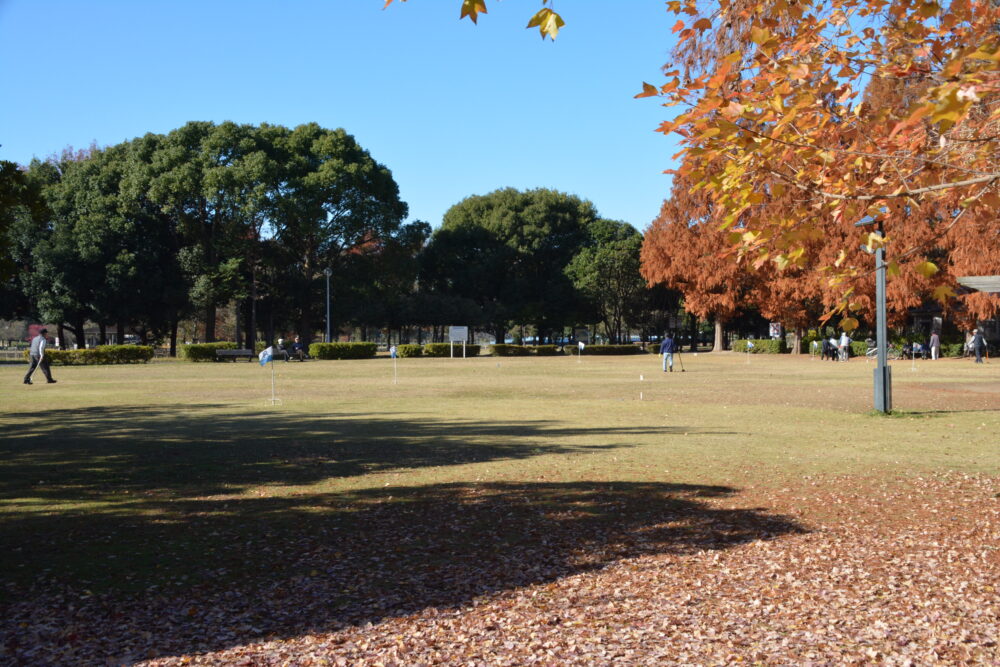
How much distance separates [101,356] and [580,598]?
46.1 metres

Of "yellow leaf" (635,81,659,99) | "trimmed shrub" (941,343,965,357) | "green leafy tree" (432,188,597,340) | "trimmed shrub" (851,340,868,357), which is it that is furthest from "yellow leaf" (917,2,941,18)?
"green leafy tree" (432,188,597,340)

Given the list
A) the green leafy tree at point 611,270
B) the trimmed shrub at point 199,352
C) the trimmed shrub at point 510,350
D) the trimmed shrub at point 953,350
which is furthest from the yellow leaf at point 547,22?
the green leafy tree at point 611,270

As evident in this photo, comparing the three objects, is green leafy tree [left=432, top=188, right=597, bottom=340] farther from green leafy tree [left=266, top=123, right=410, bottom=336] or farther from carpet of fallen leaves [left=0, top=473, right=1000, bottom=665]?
carpet of fallen leaves [left=0, top=473, right=1000, bottom=665]

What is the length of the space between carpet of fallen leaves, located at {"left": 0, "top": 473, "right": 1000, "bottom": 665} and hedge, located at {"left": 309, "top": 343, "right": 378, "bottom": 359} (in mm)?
46378

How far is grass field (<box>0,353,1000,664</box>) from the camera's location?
171 inches

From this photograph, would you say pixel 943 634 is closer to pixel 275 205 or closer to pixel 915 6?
pixel 915 6

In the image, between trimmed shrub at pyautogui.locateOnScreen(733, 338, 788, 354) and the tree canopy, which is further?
trimmed shrub at pyautogui.locateOnScreen(733, 338, 788, 354)

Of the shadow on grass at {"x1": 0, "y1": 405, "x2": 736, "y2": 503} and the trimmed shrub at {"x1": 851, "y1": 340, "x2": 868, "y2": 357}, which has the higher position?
the trimmed shrub at {"x1": 851, "y1": 340, "x2": 868, "y2": 357}

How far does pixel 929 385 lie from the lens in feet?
81.8

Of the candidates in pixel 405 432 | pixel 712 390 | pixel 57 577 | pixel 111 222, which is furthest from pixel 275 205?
pixel 57 577

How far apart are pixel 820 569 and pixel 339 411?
1347 centimetres

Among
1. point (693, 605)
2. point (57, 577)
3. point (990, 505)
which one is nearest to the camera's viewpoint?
point (693, 605)

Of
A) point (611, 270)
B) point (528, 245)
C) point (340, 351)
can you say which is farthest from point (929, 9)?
point (528, 245)

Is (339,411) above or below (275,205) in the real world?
below
